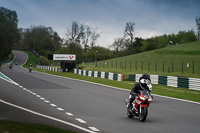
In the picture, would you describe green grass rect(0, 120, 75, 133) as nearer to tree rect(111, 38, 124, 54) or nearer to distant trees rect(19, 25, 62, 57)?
tree rect(111, 38, 124, 54)

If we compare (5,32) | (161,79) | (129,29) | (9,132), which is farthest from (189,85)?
(5,32)

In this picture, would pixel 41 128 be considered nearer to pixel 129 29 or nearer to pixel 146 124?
pixel 146 124

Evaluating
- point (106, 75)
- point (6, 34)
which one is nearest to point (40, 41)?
point (6, 34)

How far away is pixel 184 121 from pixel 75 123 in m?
3.52

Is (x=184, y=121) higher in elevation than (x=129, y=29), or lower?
lower

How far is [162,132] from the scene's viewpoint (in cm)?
900

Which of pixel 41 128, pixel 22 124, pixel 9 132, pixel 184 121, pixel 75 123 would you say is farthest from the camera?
pixel 184 121

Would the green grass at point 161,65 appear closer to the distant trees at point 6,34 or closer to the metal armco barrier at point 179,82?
the metal armco barrier at point 179,82

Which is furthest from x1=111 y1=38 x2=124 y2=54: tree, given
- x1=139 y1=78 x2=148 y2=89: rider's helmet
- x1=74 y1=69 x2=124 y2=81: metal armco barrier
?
x1=139 y1=78 x2=148 y2=89: rider's helmet

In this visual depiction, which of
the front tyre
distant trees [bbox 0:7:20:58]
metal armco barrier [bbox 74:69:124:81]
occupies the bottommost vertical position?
the front tyre

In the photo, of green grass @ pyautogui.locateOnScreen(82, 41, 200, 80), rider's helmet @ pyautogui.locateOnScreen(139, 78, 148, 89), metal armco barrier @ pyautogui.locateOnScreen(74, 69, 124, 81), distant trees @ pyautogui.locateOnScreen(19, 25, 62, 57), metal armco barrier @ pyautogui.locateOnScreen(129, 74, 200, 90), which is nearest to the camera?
rider's helmet @ pyautogui.locateOnScreen(139, 78, 148, 89)

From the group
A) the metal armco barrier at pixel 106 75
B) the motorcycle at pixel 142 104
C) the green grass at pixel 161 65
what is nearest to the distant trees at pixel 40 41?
the green grass at pixel 161 65

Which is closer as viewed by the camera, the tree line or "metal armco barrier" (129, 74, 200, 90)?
"metal armco barrier" (129, 74, 200, 90)

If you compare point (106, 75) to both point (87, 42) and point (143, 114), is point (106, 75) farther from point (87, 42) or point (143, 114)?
point (87, 42)
